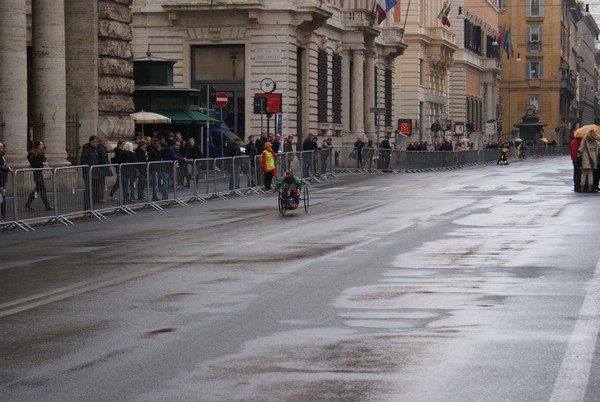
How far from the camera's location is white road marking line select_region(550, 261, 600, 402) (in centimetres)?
816

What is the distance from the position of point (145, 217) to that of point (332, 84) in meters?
36.7

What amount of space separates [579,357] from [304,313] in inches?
121

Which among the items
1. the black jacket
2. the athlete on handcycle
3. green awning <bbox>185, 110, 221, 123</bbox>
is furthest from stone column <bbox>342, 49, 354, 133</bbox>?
the athlete on handcycle

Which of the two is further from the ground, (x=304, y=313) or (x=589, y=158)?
(x=589, y=158)

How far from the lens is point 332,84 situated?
208 feet

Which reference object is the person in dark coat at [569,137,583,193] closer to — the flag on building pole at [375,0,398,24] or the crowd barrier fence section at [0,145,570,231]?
the crowd barrier fence section at [0,145,570,231]

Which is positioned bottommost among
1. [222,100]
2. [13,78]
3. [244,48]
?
[222,100]

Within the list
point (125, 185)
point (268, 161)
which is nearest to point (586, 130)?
point (268, 161)

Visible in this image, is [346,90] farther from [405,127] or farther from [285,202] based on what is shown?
[285,202]

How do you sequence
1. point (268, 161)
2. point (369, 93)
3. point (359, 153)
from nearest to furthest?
point (268, 161)
point (359, 153)
point (369, 93)

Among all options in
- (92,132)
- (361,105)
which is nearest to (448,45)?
(361,105)

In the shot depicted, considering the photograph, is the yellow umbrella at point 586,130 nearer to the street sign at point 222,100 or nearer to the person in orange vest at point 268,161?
the person in orange vest at point 268,161

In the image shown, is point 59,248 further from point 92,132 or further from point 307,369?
point 92,132

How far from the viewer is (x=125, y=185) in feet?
96.1
